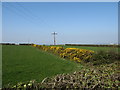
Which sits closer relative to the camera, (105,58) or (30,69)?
(30,69)

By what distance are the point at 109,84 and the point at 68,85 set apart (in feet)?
1.98

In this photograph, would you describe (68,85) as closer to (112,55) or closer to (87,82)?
(87,82)

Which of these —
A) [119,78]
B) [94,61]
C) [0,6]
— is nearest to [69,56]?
[94,61]

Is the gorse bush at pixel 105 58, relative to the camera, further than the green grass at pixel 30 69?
Yes

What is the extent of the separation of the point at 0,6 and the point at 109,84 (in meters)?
1.98


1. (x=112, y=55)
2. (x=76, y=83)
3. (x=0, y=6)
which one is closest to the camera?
(x=76, y=83)

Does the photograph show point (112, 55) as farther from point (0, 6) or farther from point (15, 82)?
point (0, 6)

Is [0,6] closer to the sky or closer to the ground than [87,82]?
closer to the sky

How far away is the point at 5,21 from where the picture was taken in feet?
6.48

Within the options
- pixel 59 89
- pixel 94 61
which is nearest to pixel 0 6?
pixel 59 89

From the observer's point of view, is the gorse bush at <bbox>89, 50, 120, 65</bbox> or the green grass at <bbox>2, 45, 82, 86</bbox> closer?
A: the green grass at <bbox>2, 45, 82, 86</bbox>

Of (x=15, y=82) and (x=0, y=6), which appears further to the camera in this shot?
(x=0, y=6)

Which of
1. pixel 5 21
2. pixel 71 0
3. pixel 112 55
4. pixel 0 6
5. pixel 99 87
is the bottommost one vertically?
pixel 99 87

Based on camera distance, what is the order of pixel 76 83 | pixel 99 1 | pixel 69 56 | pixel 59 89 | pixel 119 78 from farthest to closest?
pixel 69 56 → pixel 99 1 → pixel 119 78 → pixel 76 83 → pixel 59 89
